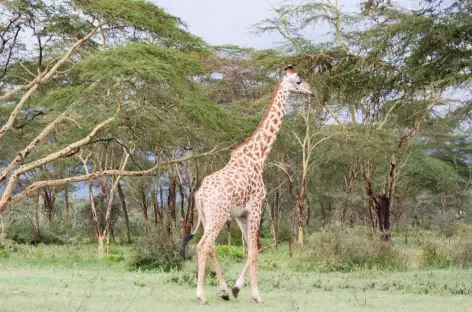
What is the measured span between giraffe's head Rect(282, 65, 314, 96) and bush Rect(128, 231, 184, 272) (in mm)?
5367

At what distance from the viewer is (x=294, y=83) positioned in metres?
9.78

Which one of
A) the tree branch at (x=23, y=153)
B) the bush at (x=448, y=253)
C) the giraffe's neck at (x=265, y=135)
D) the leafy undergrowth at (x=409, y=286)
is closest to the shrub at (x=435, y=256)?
the bush at (x=448, y=253)

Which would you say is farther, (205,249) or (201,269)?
A: (205,249)

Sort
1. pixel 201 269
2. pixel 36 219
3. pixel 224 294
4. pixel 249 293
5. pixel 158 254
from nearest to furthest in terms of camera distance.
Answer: pixel 201 269 → pixel 224 294 → pixel 249 293 → pixel 158 254 → pixel 36 219

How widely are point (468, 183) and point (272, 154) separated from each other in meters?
13.1

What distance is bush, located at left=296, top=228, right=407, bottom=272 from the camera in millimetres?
13961

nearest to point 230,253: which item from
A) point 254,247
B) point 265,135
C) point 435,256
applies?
point 435,256

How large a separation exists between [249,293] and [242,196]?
1.63 metres

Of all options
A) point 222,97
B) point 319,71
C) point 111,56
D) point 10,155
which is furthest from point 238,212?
point 10,155

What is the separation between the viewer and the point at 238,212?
8.89 meters

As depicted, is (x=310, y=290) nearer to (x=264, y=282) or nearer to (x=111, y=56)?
(x=264, y=282)

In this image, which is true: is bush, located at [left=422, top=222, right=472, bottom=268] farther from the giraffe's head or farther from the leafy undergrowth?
the giraffe's head

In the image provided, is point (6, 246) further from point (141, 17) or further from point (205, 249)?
point (205, 249)

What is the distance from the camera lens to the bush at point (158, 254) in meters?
13.9
